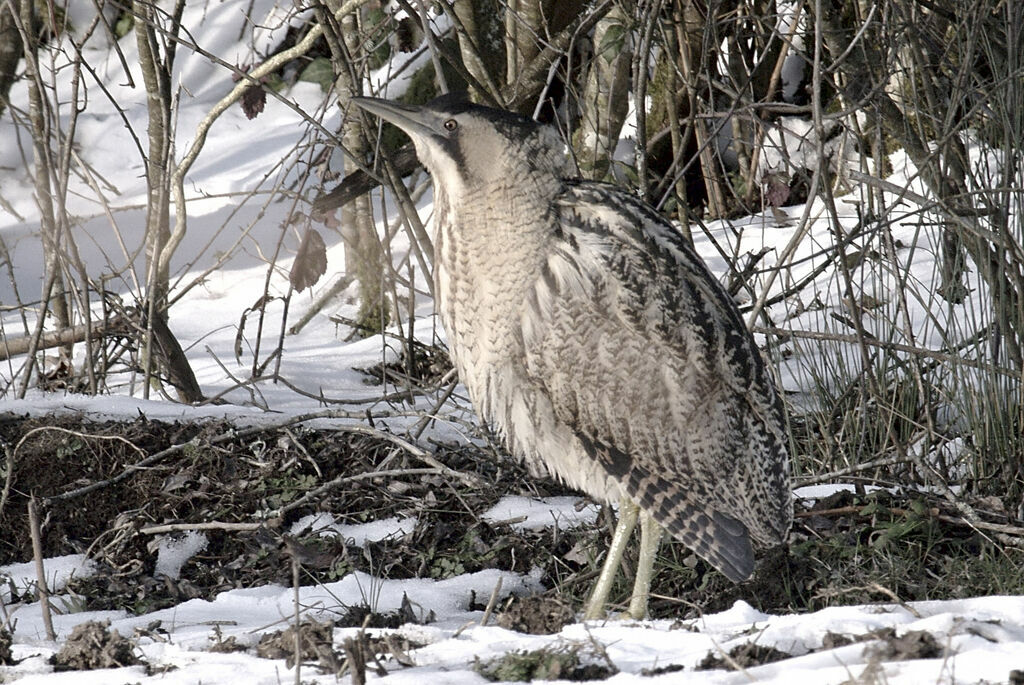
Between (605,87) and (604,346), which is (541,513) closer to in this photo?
(604,346)

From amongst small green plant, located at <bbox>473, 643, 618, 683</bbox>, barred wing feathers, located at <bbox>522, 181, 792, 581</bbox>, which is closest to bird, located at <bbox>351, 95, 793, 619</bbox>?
barred wing feathers, located at <bbox>522, 181, 792, 581</bbox>

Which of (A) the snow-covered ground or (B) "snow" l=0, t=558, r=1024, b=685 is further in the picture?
(A) the snow-covered ground

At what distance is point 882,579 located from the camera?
9.59 feet

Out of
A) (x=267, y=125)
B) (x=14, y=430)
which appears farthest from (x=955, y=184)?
(x=267, y=125)

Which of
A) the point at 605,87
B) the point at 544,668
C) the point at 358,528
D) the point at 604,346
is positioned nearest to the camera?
the point at 544,668

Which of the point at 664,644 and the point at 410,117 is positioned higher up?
the point at 410,117

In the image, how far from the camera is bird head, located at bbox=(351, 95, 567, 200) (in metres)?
2.96

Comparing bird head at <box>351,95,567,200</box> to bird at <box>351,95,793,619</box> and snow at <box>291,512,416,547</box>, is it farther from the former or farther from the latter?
snow at <box>291,512,416,547</box>

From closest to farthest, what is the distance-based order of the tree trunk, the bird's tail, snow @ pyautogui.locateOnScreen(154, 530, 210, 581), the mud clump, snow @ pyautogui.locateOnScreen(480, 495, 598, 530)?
the mud clump < the bird's tail < snow @ pyautogui.locateOnScreen(154, 530, 210, 581) < snow @ pyautogui.locateOnScreen(480, 495, 598, 530) < the tree trunk

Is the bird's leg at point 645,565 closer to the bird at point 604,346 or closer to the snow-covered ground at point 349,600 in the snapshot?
the bird at point 604,346

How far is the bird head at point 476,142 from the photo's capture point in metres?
2.96

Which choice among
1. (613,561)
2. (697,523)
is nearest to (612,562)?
(613,561)

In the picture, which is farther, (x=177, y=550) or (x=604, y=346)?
(x=177, y=550)

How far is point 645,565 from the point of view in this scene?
10.1 ft
